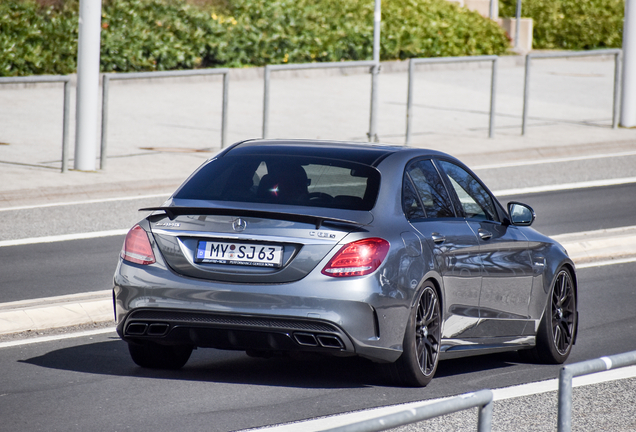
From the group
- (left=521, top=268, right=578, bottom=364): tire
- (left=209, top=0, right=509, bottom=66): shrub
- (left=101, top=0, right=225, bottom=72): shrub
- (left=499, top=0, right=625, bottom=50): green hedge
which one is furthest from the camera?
(left=499, top=0, right=625, bottom=50): green hedge

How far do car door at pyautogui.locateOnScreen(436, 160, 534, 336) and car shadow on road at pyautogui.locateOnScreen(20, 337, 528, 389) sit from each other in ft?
1.13

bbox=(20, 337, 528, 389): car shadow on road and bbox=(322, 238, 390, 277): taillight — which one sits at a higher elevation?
bbox=(322, 238, 390, 277): taillight

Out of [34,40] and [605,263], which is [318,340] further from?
[34,40]

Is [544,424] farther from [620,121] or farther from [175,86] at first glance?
[175,86]

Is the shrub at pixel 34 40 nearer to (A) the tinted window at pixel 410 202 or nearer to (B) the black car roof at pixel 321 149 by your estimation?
(B) the black car roof at pixel 321 149

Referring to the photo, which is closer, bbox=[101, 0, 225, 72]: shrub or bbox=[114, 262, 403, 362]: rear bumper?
bbox=[114, 262, 403, 362]: rear bumper

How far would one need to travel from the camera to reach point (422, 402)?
258 inches

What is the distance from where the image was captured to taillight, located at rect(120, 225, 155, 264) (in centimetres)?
671

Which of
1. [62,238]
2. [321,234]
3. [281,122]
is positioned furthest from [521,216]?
[281,122]

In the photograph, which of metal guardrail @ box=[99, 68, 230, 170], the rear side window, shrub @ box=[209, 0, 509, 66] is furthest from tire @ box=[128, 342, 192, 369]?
shrub @ box=[209, 0, 509, 66]

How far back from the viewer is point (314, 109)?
2458 cm

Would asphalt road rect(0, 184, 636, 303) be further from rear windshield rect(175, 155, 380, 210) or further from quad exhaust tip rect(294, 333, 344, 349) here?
quad exhaust tip rect(294, 333, 344, 349)

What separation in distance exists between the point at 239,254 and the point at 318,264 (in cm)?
43

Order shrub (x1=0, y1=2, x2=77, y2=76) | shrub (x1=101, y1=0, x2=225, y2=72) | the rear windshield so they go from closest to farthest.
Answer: the rear windshield
shrub (x1=0, y1=2, x2=77, y2=76)
shrub (x1=101, y1=0, x2=225, y2=72)
